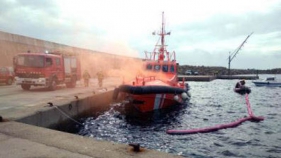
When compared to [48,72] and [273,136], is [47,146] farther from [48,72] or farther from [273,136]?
[48,72]

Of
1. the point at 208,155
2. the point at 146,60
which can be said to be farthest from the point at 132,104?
the point at 208,155

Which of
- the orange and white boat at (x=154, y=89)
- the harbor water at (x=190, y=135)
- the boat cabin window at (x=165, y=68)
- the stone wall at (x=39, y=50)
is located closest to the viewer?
the harbor water at (x=190, y=135)

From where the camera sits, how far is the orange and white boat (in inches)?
603

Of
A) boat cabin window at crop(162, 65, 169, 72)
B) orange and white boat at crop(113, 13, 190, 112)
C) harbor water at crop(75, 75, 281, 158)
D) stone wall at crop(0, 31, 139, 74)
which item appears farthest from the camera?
stone wall at crop(0, 31, 139, 74)

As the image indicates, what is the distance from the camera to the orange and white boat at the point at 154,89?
1530cm

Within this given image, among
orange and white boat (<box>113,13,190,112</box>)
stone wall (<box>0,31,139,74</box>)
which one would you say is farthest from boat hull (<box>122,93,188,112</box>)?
stone wall (<box>0,31,139,74</box>)

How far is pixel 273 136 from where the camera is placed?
1158 cm

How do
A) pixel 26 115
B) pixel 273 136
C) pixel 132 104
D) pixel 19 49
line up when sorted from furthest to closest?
pixel 19 49 → pixel 132 104 → pixel 273 136 → pixel 26 115

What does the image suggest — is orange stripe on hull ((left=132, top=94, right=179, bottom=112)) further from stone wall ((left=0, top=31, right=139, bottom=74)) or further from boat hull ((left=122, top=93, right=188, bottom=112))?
stone wall ((left=0, top=31, right=139, bottom=74))

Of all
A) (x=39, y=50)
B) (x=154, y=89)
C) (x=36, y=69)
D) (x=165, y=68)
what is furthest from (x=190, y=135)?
(x=39, y=50)

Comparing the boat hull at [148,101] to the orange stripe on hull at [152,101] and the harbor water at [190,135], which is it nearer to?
the orange stripe on hull at [152,101]

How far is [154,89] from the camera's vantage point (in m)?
15.4

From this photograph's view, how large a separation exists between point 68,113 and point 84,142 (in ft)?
24.6

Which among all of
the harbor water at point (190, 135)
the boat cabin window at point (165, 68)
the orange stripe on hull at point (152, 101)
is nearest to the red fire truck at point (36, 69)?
the harbor water at point (190, 135)
